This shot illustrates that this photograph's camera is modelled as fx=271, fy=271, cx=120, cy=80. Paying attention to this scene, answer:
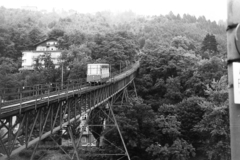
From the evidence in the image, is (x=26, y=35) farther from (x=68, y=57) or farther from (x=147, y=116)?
(x=147, y=116)

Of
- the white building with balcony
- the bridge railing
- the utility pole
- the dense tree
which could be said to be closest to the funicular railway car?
the bridge railing

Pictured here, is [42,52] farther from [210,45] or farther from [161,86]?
[210,45]

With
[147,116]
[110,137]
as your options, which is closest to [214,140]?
[147,116]

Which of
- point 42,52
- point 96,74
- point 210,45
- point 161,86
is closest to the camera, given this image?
point 96,74

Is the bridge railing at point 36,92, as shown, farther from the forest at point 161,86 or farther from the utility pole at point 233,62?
the utility pole at point 233,62

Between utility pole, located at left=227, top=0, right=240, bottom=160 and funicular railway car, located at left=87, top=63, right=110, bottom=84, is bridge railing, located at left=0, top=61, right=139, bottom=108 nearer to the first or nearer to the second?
funicular railway car, located at left=87, top=63, right=110, bottom=84

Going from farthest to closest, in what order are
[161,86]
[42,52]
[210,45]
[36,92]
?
[42,52], [210,45], [161,86], [36,92]

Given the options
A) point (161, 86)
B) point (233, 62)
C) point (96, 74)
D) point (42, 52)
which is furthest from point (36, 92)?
point (42, 52)
